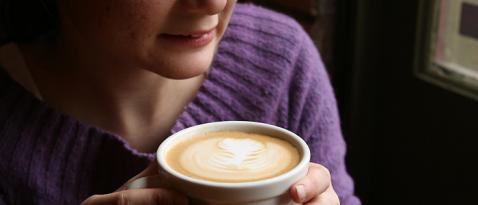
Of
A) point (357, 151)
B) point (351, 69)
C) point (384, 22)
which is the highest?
point (384, 22)

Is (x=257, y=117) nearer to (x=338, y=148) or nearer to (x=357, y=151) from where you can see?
(x=338, y=148)

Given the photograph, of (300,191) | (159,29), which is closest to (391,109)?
(159,29)

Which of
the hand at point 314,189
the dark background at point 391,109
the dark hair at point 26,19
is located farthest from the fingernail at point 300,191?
the dark background at point 391,109

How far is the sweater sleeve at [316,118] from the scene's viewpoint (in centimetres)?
100

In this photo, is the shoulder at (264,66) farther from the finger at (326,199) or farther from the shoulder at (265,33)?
the finger at (326,199)

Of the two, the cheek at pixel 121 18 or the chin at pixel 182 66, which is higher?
the cheek at pixel 121 18

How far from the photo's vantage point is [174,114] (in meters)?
1.00

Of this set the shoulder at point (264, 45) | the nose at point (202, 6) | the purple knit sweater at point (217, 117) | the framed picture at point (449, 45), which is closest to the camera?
the nose at point (202, 6)

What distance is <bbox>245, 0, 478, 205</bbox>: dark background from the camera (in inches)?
51.4

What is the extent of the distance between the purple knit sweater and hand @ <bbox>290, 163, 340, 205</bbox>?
0.36 meters

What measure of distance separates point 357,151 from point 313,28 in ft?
1.05

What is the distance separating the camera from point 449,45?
1.32 m

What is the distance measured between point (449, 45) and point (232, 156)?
854 millimetres

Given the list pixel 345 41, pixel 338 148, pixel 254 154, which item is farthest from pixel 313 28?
pixel 254 154
